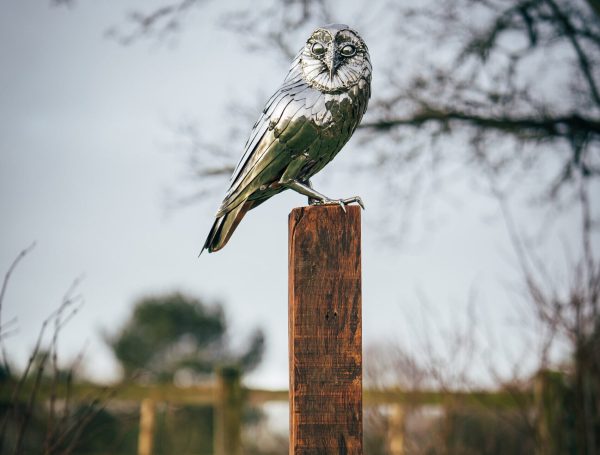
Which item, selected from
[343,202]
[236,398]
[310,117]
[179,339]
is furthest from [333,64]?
[179,339]

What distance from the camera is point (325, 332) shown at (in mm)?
2141

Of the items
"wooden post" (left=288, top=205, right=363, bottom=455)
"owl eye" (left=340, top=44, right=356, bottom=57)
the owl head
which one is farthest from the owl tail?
"owl eye" (left=340, top=44, right=356, bottom=57)

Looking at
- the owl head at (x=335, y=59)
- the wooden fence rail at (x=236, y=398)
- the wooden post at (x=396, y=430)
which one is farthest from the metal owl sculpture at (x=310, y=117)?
the wooden post at (x=396, y=430)

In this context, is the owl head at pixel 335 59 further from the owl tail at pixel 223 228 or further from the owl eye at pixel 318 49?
the owl tail at pixel 223 228

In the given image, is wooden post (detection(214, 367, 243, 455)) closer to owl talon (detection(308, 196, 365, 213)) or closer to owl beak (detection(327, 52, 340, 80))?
Answer: owl talon (detection(308, 196, 365, 213))

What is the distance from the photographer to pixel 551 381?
192 inches

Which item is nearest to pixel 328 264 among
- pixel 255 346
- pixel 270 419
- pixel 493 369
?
pixel 493 369

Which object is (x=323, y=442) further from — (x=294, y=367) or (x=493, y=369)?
(x=493, y=369)

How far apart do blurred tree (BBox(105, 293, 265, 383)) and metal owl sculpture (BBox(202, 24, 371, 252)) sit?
11.3 metres

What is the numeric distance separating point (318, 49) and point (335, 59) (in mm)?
72

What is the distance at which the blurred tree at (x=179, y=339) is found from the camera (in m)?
13.5

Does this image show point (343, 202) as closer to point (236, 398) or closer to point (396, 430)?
point (236, 398)

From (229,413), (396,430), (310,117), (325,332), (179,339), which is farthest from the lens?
(179,339)

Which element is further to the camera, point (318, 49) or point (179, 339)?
point (179, 339)
